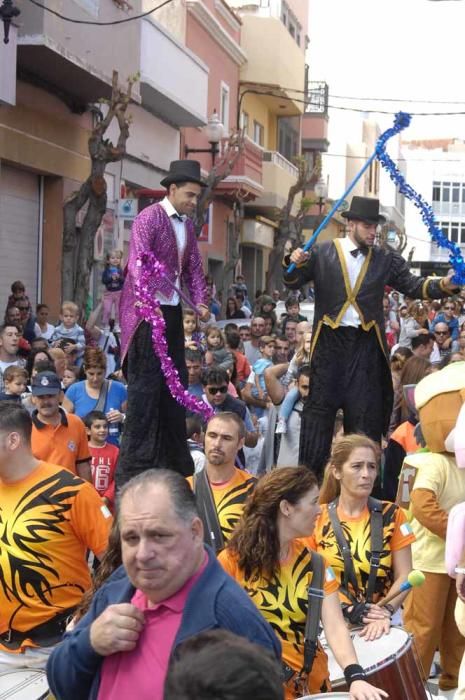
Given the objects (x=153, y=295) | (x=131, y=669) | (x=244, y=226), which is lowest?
(x=131, y=669)

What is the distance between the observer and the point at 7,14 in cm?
1371

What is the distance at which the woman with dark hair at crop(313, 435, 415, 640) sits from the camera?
5.22 m

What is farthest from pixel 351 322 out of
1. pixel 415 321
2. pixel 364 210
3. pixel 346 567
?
pixel 415 321

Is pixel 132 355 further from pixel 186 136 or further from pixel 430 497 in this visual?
pixel 186 136

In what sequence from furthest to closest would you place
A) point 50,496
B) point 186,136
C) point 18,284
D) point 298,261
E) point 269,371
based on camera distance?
point 186,136
point 18,284
point 269,371
point 298,261
point 50,496

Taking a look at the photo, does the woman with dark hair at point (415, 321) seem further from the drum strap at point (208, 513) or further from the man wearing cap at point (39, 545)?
the man wearing cap at point (39, 545)

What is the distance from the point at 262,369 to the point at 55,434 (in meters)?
4.76

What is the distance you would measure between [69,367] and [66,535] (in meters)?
6.00

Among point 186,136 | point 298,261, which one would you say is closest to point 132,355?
point 298,261

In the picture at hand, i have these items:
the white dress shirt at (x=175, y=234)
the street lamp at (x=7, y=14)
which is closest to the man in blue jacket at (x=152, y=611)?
the white dress shirt at (x=175, y=234)

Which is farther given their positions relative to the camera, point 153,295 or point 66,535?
point 153,295

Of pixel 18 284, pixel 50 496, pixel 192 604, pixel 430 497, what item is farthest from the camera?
pixel 18 284

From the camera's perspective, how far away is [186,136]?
26.4 metres

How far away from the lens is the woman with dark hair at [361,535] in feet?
17.1
